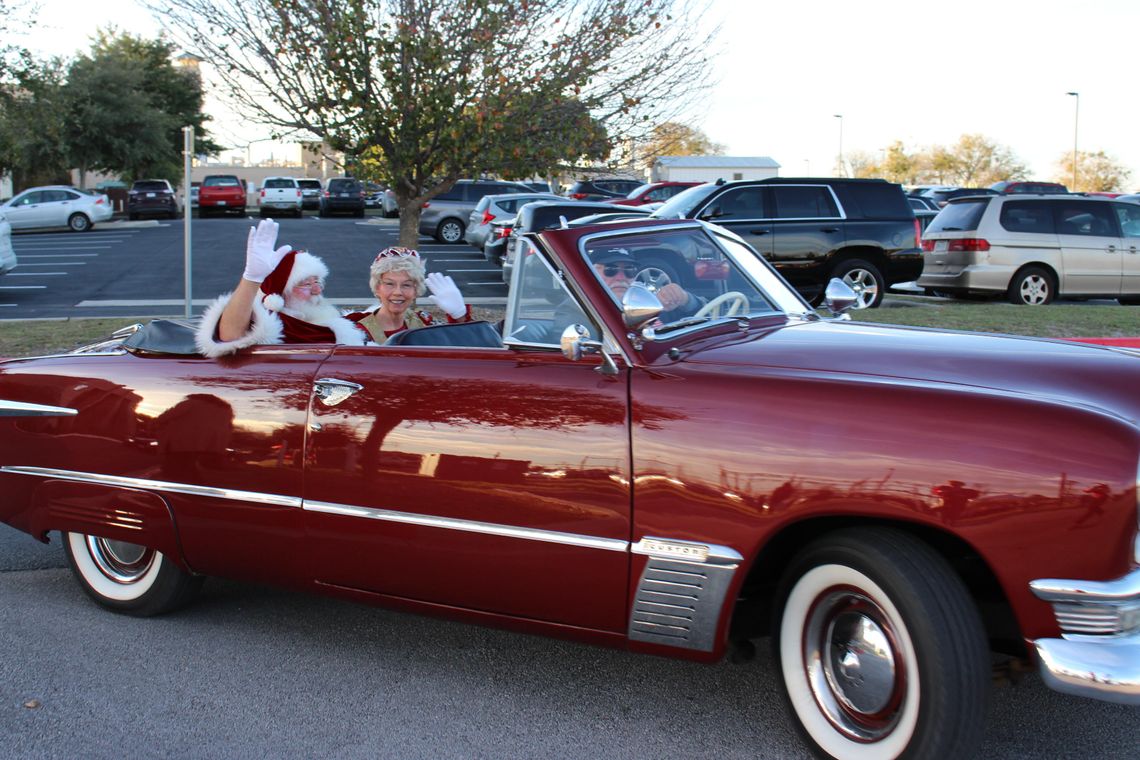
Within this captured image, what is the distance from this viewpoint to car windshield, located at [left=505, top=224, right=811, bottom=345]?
3684 mm

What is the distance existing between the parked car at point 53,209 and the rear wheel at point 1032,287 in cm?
2754

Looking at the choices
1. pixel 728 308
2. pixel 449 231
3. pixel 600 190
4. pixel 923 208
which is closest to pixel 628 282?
pixel 728 308

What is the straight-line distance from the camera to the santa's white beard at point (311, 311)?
469 cm

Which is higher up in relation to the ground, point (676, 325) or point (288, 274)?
point (288, 274)

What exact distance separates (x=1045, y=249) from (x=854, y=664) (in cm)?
1352

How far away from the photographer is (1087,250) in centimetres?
1516

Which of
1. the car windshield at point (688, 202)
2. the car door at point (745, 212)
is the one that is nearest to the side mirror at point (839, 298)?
the car windshield at point (688, 202)

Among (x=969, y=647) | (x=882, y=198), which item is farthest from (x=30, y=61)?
(x=969, y=647)

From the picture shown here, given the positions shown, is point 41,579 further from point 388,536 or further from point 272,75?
point 272,75

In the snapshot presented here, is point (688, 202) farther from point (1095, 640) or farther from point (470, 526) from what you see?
point (1095, 640)

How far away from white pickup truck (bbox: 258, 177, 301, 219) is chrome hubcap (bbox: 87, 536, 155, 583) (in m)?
40.7

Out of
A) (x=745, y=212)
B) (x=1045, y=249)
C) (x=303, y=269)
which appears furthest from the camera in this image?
(x=1045, y=249)

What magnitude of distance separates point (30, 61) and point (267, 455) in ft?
83.0

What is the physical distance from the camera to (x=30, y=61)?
2531 centimetres
